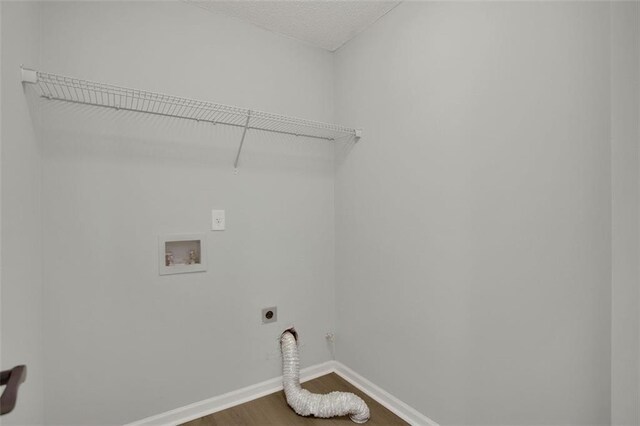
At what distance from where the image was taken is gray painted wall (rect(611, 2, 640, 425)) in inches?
34.4

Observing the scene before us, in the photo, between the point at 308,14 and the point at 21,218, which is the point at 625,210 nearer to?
the point at 308,14

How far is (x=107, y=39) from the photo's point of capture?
1.48 m

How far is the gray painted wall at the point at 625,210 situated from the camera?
0.87m

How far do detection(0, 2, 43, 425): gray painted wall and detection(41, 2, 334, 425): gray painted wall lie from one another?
0.08 meters

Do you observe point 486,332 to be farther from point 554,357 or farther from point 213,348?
point 213,348

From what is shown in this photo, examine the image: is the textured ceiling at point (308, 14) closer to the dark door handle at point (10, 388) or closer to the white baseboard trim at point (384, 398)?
the dark door handle at point (10, 388)

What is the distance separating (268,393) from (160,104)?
1.85 metres

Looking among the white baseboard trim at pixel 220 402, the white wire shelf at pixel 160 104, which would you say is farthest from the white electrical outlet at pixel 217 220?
the white baseboard trim at pixel 220 402

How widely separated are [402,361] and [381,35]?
195cm

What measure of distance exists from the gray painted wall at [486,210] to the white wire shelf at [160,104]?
19.3 inches

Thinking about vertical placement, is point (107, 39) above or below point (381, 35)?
below

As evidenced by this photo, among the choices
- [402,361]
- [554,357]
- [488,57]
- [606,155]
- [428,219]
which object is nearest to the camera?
[606,155]

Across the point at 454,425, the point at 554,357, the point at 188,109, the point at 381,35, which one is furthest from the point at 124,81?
the point at 454,425

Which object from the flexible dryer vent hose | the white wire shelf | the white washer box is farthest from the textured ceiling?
→ the flexible dryer vent hose
